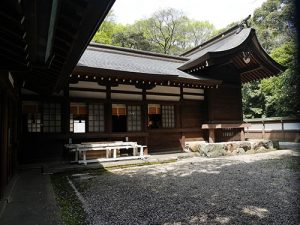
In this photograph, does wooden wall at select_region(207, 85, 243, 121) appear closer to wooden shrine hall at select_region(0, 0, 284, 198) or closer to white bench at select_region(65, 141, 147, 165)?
wooden shrine hall at select_region(0, 0, 284, 198)

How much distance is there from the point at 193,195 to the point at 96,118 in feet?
18.4

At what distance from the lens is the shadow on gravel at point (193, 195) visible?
3348mm

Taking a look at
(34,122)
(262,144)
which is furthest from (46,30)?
(262,144)

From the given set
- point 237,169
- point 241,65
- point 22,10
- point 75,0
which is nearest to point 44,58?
point 22,10

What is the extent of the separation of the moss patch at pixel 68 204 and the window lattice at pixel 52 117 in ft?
8.64

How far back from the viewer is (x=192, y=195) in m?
4.48

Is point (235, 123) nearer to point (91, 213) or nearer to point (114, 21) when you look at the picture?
point (91, 213)

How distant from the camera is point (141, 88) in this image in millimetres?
9914

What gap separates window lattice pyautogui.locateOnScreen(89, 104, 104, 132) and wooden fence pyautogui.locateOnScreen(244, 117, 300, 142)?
12.0 m

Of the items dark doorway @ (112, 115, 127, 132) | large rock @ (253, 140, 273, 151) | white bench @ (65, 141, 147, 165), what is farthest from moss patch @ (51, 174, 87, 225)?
large rock @ (253, 140, 273, 151)

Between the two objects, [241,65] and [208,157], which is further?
[241,65]

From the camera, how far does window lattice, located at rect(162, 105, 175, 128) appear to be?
10.8m

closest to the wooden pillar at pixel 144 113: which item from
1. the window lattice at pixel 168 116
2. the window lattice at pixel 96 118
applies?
the window lattice at pixel 168 116

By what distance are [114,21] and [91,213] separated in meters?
31.5
